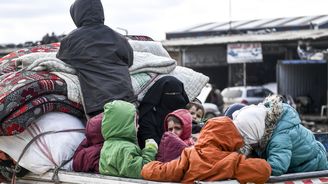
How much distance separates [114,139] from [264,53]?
26.7m

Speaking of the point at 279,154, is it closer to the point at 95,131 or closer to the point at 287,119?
the point at 287,119

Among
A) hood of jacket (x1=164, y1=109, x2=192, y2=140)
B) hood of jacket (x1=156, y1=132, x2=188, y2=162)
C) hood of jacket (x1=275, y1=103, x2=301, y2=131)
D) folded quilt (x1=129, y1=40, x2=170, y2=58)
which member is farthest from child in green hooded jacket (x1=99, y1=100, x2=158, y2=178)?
folded quilt (x1=129, y1=40, x2=170, y2=58)

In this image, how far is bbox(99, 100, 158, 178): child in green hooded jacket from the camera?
4.34 metres

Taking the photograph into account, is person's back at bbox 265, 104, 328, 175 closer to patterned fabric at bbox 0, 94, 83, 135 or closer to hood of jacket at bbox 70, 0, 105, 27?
patterned fabric at bbox 0, 94, 83, 135

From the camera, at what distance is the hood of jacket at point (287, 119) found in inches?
165

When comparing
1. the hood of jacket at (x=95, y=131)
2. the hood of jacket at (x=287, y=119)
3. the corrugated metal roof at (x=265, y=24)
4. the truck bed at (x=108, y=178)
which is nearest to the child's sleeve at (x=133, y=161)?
the truck bed at (x=108, y=178)

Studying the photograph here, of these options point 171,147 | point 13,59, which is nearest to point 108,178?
point 171,147

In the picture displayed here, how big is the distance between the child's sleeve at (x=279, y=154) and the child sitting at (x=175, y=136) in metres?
0.59

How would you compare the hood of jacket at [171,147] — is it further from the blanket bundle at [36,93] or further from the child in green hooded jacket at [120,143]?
the blanket bundle at [36,93]

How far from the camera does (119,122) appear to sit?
14.7 ft

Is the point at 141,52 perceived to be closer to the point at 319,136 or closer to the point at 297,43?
the point at 319,136

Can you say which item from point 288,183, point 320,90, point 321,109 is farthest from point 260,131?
point 320,90

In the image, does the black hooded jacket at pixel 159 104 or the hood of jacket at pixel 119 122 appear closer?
the hood of jacket at pixel 119 122

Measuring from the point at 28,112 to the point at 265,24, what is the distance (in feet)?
122
